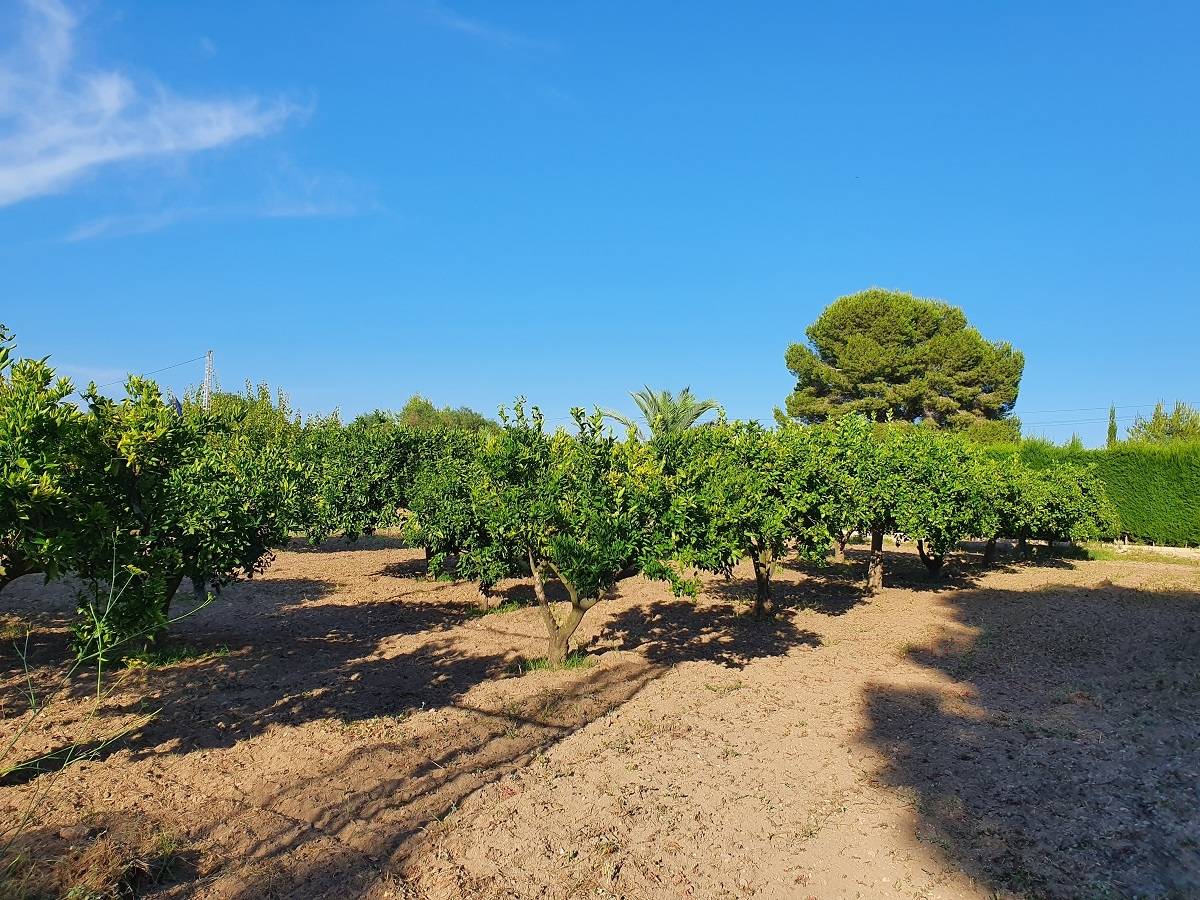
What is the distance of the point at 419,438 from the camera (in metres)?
17.6

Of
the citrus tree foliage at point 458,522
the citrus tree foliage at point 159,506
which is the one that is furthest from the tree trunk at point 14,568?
the citrus tree foliage at point 458,522

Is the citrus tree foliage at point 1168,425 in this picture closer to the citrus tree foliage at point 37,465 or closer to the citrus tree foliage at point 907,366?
the citrus tree foliage at point 907,366

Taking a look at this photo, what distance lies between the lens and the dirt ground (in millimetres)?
5328

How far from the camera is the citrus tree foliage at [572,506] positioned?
29.5ft

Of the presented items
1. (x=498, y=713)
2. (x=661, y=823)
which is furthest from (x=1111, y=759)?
(x=498, y=713)

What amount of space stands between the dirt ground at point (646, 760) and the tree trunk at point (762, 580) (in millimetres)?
1110

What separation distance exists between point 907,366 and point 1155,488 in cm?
1499

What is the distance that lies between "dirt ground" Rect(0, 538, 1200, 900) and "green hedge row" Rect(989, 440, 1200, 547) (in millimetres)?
16421

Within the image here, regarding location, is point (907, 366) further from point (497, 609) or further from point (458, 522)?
point (458, 522)

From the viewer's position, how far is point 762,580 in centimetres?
1423

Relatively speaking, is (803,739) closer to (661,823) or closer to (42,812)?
(661,823)

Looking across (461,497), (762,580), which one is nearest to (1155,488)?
(762,580)

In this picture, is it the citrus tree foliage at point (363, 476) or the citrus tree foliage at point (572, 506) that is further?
the citrus tree foliage at point (363, 476)

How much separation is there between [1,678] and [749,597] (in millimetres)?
13505
